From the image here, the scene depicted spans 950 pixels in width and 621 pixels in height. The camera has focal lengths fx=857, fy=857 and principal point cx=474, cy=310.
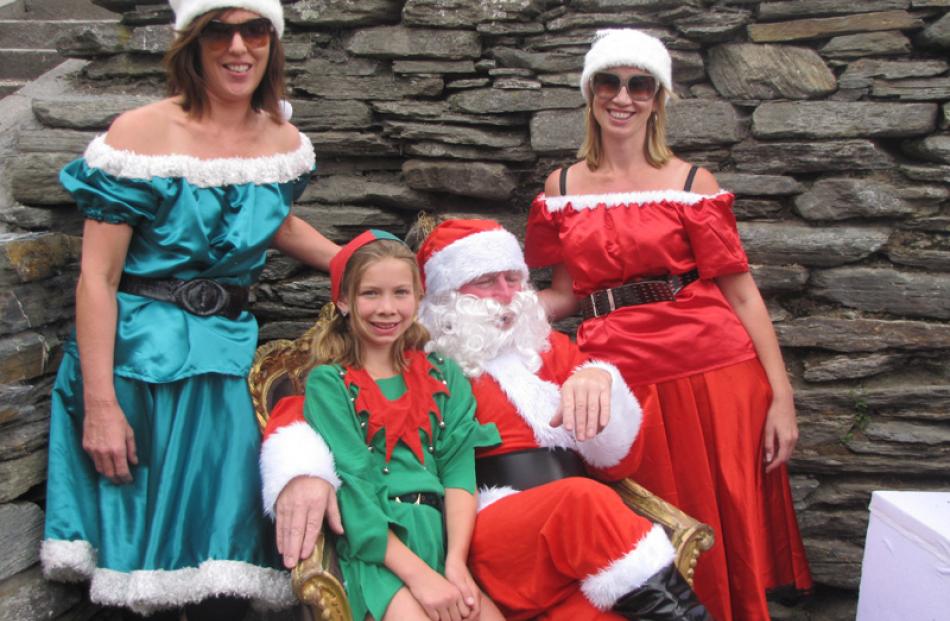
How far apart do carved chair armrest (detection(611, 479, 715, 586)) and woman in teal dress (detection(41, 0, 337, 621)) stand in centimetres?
107

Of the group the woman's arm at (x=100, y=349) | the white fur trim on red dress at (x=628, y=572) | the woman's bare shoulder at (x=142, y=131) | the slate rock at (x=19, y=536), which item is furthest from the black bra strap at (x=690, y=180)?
the slate rock at (x=19, y=536)

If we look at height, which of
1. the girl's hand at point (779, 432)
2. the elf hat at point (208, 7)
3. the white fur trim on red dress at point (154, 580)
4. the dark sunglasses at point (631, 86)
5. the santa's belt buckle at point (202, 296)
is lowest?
the white fur trim on red dress at point (154, 580)

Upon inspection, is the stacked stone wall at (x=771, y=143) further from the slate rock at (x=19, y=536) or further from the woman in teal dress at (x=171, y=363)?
the slate rock at (x=19, y=536)

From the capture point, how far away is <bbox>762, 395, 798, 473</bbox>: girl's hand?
2818mm

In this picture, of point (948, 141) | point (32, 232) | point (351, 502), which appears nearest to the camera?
point (351, 502)

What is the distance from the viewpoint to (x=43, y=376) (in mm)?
2678

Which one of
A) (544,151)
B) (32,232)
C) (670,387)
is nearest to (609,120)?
(544,151)

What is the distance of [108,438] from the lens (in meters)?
2.28

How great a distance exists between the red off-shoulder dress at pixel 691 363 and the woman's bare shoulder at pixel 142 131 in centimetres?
128

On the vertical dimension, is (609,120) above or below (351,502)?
above

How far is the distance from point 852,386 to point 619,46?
167cm

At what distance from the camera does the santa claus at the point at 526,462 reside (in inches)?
86.7

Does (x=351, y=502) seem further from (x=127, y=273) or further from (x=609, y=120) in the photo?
(x=609, y=120)

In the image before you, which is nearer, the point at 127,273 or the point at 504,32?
the point at 127,273
